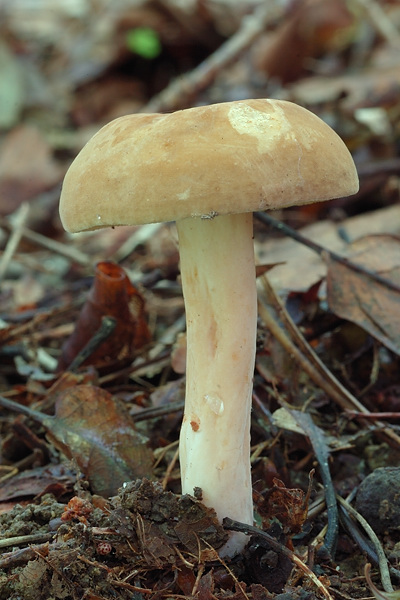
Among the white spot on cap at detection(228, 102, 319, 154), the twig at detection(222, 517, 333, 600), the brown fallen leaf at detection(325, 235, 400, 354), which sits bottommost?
the twig at detection(222, 517, 333, 600)

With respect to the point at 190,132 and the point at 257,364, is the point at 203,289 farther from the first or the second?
the point at 257,364

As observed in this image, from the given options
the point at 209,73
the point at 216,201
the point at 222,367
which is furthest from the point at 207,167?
the point at 209,73

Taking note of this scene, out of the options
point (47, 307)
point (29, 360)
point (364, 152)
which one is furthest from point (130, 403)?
point (364, 152)

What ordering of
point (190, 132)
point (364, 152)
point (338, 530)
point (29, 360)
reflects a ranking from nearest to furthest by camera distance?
point (190, 132) → point (338, 530) → point (29, 360) → point (364, 152)

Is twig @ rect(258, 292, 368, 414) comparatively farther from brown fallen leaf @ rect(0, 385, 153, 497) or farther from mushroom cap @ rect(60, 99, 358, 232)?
mushroom cap @ rect(60, 99, 358, 232)

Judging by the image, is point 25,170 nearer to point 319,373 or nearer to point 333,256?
point 333,256

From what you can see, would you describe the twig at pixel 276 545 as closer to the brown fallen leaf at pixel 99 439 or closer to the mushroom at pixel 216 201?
the mushroom at pixel 216 201

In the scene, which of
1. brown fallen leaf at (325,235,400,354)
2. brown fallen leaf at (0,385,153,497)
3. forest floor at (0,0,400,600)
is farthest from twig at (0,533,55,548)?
brown fallen leaf at (325,235,400,354)

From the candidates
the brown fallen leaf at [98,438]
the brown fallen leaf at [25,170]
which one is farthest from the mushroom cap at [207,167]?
the brown fallen leaf at [25,170]
